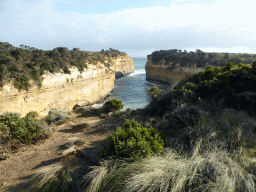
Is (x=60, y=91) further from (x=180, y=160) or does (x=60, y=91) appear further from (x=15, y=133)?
(x=180, y=160)

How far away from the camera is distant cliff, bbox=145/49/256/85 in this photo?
1157 inches

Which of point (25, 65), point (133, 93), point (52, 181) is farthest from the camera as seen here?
point (133, 93)

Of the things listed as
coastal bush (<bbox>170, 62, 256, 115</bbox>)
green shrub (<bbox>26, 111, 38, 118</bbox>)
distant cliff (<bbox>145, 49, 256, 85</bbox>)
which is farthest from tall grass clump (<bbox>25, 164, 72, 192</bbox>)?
distant cliff (<bbox>145, 49, 256, 85</bbox>)

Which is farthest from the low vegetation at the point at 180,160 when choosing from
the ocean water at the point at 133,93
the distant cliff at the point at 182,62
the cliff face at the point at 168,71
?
the cliff face at the point at 168,71

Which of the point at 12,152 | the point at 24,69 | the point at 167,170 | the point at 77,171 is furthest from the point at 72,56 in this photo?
the point at 167,170

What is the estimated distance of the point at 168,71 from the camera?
39.3 metres

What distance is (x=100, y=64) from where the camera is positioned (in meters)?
25.0

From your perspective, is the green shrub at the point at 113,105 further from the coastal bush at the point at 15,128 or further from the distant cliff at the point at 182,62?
the distant cliff at the point at 182,62

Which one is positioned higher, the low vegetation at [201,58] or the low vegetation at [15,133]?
the low vegetation at [201,58]

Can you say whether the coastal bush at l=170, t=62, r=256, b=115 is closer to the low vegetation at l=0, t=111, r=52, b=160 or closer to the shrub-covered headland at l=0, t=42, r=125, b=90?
the low vegetation at l=0, t=111, r=52, b=160

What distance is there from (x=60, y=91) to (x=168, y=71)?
29.9 meters

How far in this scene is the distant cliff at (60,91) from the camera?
1148 cm

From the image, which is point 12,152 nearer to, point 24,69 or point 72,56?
point 24,69

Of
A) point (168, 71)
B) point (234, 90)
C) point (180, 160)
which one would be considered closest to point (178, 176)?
point (180, 160)
